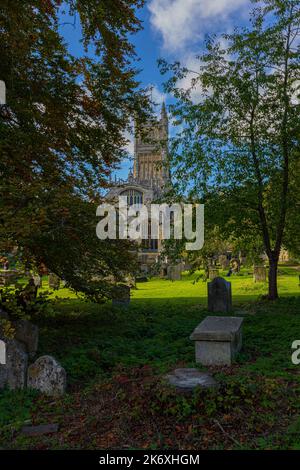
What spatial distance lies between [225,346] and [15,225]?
3864mm

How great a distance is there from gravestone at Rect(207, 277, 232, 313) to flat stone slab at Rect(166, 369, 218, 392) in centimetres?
650

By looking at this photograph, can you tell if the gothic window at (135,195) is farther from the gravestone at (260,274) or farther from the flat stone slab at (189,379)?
the flat stone slab at (189,379)

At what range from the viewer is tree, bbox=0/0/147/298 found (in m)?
6.58

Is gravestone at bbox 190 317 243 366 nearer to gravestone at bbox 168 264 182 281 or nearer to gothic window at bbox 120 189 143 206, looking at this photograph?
Result: gravestone at bbox 168 264 182 281

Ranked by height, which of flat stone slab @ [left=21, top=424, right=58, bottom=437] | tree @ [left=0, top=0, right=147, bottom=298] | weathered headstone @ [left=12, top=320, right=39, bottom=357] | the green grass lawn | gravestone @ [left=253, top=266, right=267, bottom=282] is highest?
tree @ [left=0, top=0, right=147, bottom=298]

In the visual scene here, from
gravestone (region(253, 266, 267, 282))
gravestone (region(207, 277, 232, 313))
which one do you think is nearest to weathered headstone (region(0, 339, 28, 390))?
gravestone (region(207, 277, 232, 313))

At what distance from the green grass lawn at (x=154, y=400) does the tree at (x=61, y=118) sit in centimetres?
197

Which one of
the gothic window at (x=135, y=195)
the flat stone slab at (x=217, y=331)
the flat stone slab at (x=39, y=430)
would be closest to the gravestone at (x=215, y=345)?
the flat stone slab at (x=217, y=331)

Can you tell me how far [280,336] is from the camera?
804 cm

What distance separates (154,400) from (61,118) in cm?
661

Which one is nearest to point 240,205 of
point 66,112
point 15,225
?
point 66,112

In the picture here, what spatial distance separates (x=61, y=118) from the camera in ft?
28.2

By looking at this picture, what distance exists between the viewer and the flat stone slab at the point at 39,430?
13.6 ft
